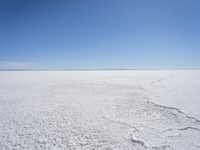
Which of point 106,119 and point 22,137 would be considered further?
point 106,119

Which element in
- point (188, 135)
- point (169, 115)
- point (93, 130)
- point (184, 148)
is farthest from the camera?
point (169, 115)

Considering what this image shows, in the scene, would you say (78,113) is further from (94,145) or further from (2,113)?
(2,113)

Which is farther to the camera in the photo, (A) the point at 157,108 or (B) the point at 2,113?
(A) the point at 157,108

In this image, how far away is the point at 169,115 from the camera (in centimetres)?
280

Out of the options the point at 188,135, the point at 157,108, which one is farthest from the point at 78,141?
the point at 157,108

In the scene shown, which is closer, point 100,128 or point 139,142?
point 139,142

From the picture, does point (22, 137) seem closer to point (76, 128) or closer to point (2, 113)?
point (76, 128)

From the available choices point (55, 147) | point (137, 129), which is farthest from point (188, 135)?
point (55, 147)

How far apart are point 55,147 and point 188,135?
1947 millimetres

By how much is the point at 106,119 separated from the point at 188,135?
1.35 meters

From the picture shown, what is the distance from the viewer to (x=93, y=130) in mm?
2133

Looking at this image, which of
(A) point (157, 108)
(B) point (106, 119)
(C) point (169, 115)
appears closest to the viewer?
(B) point (106, 119)

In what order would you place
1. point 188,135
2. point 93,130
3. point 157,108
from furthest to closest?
point 157,108, point 93,130, point 188,135

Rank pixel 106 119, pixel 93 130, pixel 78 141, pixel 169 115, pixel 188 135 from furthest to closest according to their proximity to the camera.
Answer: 1. pixel 169 115
2. pixel 106 119
3. pixel 93 130
4. pixel 188 135
5. pixel 78 141
